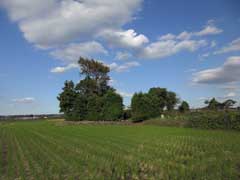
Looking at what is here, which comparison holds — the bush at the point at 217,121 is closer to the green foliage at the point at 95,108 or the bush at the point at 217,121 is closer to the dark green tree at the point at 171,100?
the green foliage at the point at 95,108

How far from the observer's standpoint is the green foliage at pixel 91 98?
52750 millimetres

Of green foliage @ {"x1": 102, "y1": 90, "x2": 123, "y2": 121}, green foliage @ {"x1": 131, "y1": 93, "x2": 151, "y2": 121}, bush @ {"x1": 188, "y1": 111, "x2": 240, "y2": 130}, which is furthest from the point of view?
green foliage @ {"x1": 102, "y1": 90, "x2": 123, "y2": 121}

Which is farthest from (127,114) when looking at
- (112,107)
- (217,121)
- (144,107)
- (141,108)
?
(217,121)

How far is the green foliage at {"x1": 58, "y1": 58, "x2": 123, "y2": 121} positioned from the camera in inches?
2077

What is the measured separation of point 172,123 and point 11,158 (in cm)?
2806

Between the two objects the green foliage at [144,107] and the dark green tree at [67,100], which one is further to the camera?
the dark green tree at [67,100]

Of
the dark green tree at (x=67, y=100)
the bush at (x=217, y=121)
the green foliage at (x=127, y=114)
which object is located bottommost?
the bush at (x=217, y=121)

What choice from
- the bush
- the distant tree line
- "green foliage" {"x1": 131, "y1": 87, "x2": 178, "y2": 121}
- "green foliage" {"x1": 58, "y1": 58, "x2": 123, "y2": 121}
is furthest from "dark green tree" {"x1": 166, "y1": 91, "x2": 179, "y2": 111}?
the bush

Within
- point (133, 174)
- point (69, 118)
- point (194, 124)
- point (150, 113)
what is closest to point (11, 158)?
point (133, 174)

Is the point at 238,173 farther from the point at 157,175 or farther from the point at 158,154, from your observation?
the point at 158,154

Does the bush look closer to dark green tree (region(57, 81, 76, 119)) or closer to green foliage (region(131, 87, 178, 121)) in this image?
green foliage (region(131, 87, 178, 121))

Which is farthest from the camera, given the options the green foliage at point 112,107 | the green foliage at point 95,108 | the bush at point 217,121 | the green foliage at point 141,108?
the green foliage at point 95,108

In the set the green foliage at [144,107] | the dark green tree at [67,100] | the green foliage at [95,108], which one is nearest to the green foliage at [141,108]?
the green foliage at [144,107]

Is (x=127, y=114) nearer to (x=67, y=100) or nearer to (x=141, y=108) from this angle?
(x=141, y=108)
